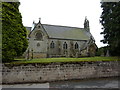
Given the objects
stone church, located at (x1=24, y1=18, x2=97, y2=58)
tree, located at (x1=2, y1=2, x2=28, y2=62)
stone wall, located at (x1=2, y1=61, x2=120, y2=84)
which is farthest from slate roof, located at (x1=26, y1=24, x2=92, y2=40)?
stone wall, located at (x1=2, y1=61, x2=120, y2=84)

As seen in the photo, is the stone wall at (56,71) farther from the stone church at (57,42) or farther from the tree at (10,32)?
the stone church at (57,42)

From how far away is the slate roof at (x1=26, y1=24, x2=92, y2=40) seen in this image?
37.4 meters

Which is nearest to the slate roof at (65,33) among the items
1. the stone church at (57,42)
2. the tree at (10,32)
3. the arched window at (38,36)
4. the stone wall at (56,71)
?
the stone church at (57,42)

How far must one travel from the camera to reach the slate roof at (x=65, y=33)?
3738 cm

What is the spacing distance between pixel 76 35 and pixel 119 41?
2660 centimetres

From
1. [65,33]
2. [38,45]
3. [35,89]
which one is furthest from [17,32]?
[65,33]

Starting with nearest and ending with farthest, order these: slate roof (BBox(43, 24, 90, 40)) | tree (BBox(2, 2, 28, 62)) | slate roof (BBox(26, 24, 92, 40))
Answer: tree (BBox(2, 2, 28, 62))
slate roof (BBox(26, 24, 92, 40))
slate roof (BBox(43, 24, 90, 40))

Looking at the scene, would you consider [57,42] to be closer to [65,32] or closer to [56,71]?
[65,32]

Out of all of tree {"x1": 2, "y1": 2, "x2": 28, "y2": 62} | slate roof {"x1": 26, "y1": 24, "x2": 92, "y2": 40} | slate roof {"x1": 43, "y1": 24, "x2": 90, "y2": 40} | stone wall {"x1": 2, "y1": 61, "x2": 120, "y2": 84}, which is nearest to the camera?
stone wall {"x1": 2, "y1": 61, "x2": 120, "y2": 84}

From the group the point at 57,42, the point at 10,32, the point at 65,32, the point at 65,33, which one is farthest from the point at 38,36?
the point at 10,32

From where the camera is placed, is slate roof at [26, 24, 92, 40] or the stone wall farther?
slate roof at [26, 24, 92, 40]

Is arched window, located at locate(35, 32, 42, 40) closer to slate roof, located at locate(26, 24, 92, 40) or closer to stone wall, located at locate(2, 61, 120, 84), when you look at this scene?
slate roof, located at locate(26, 24, 92, 40)

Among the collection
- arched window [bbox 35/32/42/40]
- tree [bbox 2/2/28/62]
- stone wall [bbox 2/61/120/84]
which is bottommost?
stone wall [bbox 2/61/120/84]

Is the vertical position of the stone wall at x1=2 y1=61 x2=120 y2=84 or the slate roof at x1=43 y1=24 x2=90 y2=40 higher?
the slate roof at x1=43 y1=24 x2=90 y2=40
